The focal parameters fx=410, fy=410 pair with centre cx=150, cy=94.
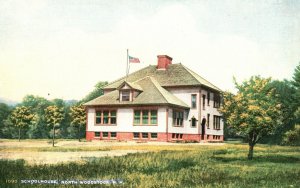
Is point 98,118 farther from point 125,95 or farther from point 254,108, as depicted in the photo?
point 254,108

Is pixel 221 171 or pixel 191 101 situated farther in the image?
pixel 191 101

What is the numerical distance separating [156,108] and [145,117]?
1392 mm

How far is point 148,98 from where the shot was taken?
3534cm

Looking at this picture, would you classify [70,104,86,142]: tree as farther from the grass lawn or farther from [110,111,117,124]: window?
the grass lawn

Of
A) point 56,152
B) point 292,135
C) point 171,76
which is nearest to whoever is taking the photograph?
point 292,135

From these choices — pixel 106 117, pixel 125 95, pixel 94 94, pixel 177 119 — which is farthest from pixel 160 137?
pixel 94 94

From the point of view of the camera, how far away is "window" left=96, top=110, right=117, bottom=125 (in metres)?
37.1

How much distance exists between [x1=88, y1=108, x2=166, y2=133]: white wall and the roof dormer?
1.00m

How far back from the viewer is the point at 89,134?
38.0 meters

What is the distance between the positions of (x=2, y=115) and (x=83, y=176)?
24119 mm

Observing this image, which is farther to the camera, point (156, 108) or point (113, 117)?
point (113, 117)

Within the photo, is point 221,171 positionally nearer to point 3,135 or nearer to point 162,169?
point 162,169

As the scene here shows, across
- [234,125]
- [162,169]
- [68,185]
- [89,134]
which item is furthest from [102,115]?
[68,185]

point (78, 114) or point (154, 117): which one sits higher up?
point (78, 114)
